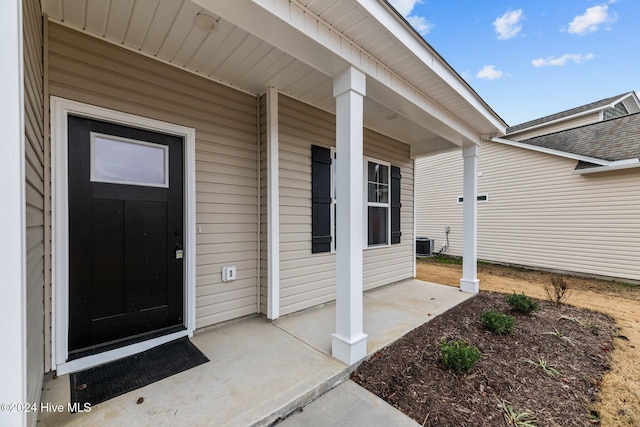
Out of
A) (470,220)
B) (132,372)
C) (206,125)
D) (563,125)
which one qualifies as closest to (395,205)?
(470,220)

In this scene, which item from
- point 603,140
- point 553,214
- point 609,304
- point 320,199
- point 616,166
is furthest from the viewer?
point 553,214

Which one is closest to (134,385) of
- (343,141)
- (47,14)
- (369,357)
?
(369,357)

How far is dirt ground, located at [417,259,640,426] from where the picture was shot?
1920mm

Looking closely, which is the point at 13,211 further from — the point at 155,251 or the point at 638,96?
the point at 638,96

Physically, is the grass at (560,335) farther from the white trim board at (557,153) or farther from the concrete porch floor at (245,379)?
the white trim board at (557,153)

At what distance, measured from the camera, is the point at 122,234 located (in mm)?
2398

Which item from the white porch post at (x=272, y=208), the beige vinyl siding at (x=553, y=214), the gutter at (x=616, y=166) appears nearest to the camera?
the white porch post at (x=272, y=208)

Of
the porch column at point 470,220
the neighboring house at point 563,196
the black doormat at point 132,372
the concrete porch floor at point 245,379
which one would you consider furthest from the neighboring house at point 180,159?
the neighboring house at point 563,196

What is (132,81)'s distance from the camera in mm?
2424

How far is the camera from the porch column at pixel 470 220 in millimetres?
4629

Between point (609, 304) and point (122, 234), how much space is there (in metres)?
6.73

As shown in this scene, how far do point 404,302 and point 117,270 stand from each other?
11.7 feet

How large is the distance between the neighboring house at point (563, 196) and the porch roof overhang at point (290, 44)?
490 cm

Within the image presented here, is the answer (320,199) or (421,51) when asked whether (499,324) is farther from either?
(421,51)
